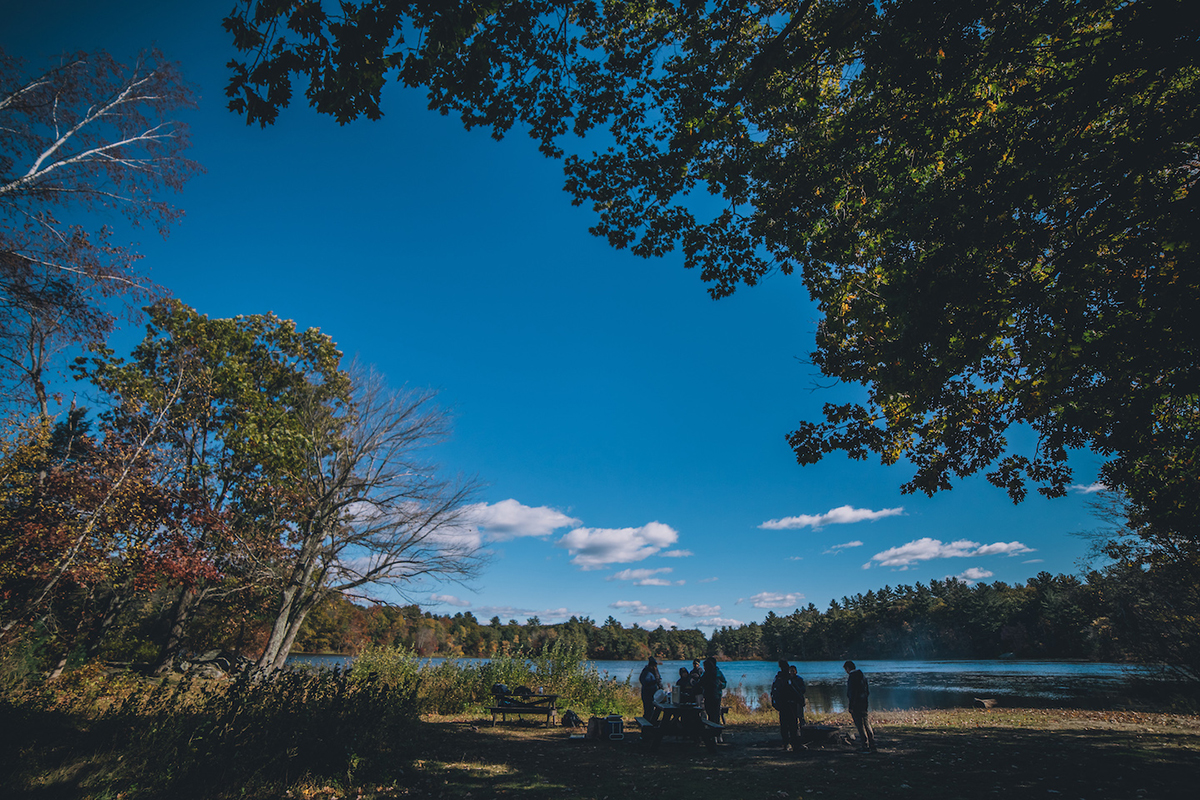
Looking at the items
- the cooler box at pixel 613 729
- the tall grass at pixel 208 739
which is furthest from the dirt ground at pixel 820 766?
the tall grass at pixel 208 739

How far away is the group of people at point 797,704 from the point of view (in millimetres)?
9047

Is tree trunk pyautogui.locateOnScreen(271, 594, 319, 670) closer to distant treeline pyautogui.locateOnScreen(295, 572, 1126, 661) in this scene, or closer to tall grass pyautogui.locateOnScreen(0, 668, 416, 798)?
tall grass pyautogui.locateOnScreen(0, 668, 416, 798)

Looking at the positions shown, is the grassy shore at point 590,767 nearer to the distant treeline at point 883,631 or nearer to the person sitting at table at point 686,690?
the person sitting at table at point 686,690

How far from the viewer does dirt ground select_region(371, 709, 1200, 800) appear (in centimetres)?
621

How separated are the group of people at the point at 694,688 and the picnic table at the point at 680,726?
0.69 meters

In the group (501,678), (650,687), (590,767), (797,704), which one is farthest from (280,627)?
(797,704)

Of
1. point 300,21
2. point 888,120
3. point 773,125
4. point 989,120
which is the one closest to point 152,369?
point 300,21

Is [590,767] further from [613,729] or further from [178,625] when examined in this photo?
[178,625]

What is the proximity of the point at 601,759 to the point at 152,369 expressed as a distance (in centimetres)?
2159

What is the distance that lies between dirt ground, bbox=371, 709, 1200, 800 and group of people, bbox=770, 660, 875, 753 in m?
0.33

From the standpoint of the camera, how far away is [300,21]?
3.31 m

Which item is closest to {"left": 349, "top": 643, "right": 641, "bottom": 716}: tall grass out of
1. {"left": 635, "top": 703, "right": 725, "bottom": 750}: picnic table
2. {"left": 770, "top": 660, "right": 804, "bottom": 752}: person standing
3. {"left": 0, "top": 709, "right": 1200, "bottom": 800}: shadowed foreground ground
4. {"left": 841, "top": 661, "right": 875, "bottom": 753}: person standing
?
{"left": 0, "top": 709, "right": 1200, "bottom": 800}: shadowed foreground ground

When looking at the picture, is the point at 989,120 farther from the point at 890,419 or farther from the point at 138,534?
the point at 138,534

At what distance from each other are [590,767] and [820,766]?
389 cm
